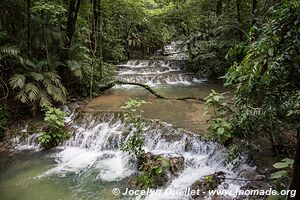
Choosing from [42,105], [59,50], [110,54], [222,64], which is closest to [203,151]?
[42,105]

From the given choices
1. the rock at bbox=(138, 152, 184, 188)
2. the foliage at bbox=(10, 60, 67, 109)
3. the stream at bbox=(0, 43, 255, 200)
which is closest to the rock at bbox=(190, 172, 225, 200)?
the stream at bbox=(0, 43, 255, 200)

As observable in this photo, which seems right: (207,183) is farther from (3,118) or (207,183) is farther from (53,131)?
(3,118)

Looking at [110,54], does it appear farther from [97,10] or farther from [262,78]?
[262,78]

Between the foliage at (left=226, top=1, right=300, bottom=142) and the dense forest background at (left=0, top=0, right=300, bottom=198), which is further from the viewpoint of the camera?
the dense forest background at (left=0, top=0, right=300, bottom=198)

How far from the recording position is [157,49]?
71.9ft

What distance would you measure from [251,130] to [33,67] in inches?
246

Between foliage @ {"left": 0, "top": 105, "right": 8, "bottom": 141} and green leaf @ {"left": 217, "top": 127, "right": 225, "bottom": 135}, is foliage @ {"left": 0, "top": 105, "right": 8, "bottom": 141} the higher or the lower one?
the lower one

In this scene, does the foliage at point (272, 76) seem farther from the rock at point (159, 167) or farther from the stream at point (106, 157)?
the rock at point (159, 167)

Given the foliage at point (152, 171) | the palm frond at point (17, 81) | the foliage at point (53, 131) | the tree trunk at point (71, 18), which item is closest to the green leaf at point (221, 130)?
the foliage at point (152, 171)

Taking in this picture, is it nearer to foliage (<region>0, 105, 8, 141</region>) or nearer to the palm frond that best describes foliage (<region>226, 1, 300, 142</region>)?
the palm frond

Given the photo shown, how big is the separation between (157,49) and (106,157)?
15.9 meters

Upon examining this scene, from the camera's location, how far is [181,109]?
855 centimetres

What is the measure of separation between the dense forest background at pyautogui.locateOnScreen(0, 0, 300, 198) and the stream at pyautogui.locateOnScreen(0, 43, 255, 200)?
2.78 ft

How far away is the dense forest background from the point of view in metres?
3.86
